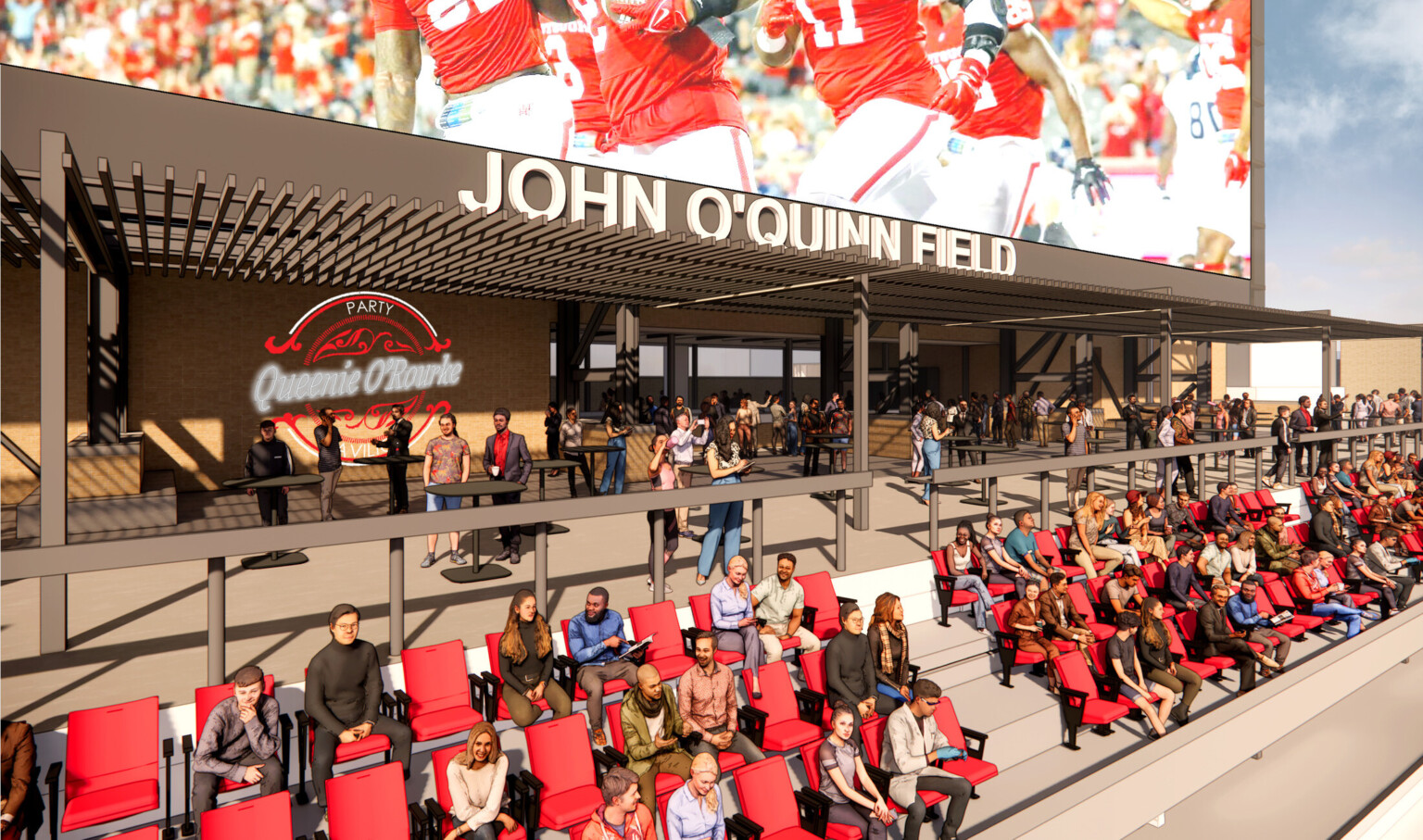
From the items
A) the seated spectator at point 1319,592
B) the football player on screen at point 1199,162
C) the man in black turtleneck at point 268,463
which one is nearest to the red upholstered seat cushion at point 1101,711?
the seated spectator at point 1319,592

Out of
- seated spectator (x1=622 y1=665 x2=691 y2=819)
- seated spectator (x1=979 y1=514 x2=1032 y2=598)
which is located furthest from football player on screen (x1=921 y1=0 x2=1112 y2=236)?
seated spectator (x1=622 y1=665 x2=691 y2=819)

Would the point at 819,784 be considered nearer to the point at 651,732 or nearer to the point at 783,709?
the point at 783,709

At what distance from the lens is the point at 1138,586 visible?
9172mm

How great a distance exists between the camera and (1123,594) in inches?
355

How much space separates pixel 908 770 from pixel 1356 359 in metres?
50.2

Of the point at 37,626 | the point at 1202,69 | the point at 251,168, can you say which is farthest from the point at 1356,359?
the point at 37,626

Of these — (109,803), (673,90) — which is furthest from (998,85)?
(109,803)

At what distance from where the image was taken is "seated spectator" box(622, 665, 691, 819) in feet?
17.1

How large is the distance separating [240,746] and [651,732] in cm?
251

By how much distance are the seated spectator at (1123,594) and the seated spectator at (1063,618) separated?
444 mm

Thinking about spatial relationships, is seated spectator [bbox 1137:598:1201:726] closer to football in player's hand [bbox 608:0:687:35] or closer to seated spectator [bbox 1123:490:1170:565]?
seated spectator [bbox 1123:490:1170:565]

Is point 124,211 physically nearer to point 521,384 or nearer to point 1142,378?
point 521,384

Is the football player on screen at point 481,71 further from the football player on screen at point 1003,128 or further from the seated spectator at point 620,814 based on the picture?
the seated spectator at point 620,814

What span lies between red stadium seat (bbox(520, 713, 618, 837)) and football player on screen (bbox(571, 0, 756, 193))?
607 inches
